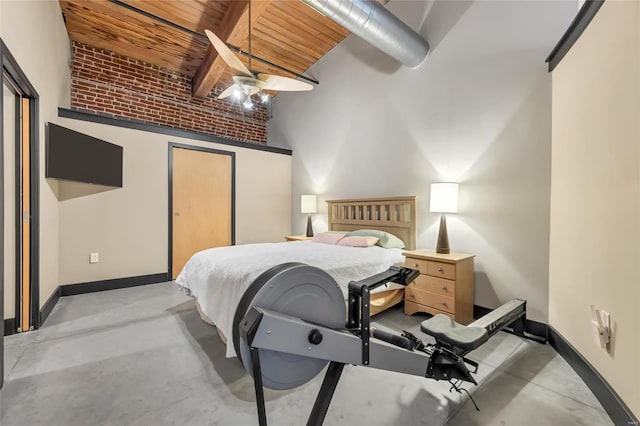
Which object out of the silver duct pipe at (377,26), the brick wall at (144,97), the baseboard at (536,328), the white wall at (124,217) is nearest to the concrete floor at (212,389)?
the baseboard at (536,328)

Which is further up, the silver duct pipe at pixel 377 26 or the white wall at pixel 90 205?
the silver duct pipe at pixel 377 26

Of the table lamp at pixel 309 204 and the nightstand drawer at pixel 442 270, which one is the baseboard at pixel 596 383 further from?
the table lamp at pixel 309 204

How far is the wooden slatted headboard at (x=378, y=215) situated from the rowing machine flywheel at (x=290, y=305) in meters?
2.38

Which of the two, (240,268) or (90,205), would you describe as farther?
(90,205)

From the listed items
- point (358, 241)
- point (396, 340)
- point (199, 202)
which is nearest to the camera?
point (396, 340)

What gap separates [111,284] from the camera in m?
3.67

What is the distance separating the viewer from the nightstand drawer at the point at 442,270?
2.52 m

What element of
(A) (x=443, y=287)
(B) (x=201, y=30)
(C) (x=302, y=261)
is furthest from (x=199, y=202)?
(A) (x=443, y=287)

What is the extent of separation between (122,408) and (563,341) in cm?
286

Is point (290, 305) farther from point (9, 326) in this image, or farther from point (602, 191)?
point (9, 326)

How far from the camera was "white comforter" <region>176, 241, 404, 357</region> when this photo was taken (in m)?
1.91

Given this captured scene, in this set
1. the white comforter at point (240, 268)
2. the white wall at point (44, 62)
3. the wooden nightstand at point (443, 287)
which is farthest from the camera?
the wooden nightstand at point (443, 287)

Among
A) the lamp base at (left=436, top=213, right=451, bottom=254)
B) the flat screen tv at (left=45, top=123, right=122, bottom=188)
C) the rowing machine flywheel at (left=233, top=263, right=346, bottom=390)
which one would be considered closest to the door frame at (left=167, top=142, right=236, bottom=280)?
the flat screen tv at (left=45, top=123, right=122, bottom=188)

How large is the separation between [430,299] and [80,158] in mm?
3931
